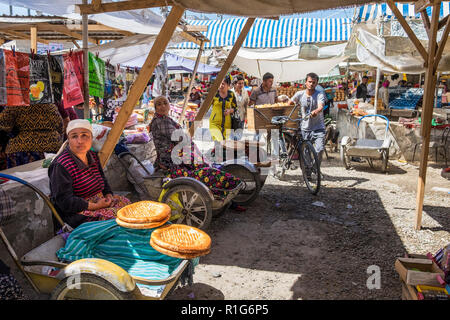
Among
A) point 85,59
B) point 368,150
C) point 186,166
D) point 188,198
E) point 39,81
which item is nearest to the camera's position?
point 39,81

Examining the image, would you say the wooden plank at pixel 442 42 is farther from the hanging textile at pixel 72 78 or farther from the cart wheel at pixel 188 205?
the hanging textile at pixel 72 78

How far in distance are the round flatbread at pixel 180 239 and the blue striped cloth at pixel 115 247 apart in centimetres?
22

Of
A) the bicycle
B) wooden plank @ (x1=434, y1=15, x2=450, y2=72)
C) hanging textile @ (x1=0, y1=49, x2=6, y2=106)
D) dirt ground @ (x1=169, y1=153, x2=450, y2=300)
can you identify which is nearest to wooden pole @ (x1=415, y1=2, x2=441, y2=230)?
wooden plank @ (x1=434, y1=15, x2=450, y2=72)

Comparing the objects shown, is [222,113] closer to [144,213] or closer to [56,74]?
[56,74]

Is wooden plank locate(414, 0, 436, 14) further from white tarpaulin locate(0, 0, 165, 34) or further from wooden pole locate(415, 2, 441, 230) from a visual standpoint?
white tarpaulin locate(0, 0, 165, 34)

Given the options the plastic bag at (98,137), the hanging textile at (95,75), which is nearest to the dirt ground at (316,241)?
the plastic bag at (98,137)

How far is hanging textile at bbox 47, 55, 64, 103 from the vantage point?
14.5ft

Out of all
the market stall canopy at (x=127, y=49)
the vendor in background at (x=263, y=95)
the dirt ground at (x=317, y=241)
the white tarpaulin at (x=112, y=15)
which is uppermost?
the white tarpaulin at (x=112, y=15)

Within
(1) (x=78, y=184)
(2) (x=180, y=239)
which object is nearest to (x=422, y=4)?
(2) (x=180, y=239)

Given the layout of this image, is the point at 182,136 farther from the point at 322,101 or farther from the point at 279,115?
the point at 322,101

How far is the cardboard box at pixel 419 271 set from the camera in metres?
2.74

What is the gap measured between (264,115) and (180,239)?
4.40m

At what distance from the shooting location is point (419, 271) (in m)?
2.81
